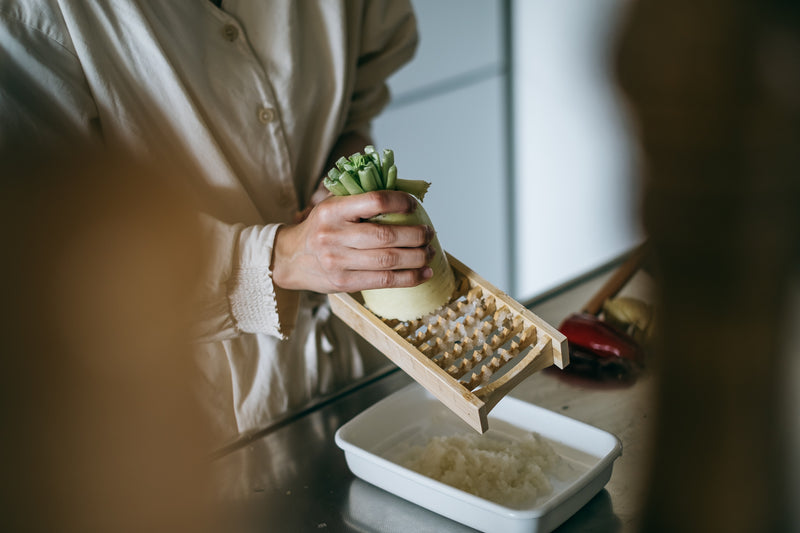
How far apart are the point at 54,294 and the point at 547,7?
3304 mm

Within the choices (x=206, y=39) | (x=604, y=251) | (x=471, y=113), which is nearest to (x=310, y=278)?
(x=206, y=39)

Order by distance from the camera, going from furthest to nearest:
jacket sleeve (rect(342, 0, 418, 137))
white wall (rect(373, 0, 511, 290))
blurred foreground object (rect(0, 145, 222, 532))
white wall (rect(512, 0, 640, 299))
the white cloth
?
white wall (rect(512, 0, 640, 299)) < white wall (rect(373, 0, 511, 290)) < jacket sleeve (rect(342, 0, 418, 137)) < the white cloth < blurred foreground object (rect(0, 145, 222, 532))

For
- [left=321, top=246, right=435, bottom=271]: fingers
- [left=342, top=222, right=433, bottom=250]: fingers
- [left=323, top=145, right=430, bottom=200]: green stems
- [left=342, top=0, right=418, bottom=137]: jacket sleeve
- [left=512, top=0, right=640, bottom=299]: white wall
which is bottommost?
[left=512, top=0, right=640, bottom=299]: white wall

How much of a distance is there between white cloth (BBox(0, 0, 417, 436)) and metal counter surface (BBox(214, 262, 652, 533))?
11 cm

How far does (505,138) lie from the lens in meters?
3.87

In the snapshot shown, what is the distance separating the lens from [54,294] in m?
0.88

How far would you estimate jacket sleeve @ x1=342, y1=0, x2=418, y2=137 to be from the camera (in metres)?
1.45

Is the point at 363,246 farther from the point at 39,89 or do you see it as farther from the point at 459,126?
the point at 459,126

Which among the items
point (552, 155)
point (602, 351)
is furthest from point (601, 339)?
point (552, 155)

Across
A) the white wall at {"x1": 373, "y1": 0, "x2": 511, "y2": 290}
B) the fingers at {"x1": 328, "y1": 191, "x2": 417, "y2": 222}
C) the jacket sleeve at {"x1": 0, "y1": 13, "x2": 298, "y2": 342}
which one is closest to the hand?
the fingers at {"x1": 328, "y1": 191, "x2": 417, "y2": 222}

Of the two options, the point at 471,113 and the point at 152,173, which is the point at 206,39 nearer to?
the point at 152,173

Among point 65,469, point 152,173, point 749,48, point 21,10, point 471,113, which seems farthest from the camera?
point 471,113

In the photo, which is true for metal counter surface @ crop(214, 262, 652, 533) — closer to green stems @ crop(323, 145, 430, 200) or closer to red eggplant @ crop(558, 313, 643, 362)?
red eggplant @ crop(558, 313, 643, 362)

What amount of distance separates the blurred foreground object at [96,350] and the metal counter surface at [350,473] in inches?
2.8
